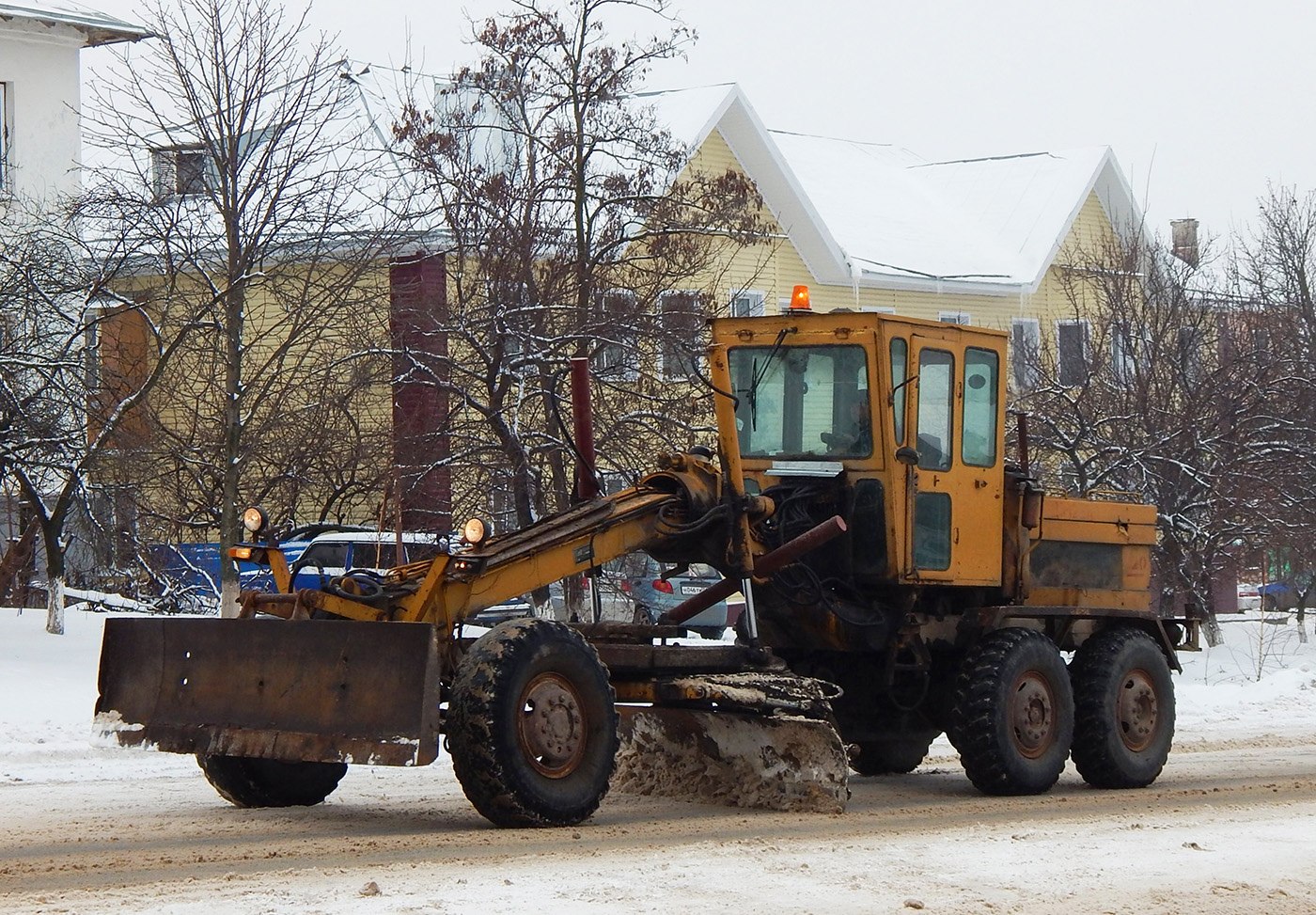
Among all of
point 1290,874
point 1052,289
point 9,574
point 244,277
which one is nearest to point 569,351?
point 244,277

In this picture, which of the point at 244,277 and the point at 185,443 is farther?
the point at 185,443

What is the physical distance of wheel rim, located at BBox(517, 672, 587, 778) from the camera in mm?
9258

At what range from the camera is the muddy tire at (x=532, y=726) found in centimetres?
905

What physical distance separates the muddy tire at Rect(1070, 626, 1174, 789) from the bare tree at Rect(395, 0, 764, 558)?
284 inches

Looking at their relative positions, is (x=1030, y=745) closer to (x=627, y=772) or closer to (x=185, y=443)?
(x=627, y=772)

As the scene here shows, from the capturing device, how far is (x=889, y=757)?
13070 millimetres

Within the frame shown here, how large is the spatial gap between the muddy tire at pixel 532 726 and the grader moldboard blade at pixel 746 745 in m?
0.76

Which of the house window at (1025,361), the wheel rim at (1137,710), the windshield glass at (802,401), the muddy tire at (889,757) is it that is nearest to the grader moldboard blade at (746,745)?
the windshield glass at (802,401)

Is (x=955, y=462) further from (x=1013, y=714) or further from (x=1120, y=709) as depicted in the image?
(x=1120, y=709)

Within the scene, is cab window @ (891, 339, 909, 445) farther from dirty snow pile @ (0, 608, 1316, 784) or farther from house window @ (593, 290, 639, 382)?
house window @ (593, 290, 639, 382)

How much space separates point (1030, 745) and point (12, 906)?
6456 mm

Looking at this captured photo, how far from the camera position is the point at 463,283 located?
1969 cm

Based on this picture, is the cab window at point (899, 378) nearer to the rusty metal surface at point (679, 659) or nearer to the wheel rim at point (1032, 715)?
the rusty metal surface at point (679, 659)

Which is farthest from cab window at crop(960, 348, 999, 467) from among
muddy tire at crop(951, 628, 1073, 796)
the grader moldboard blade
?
the grader moldboard blade
